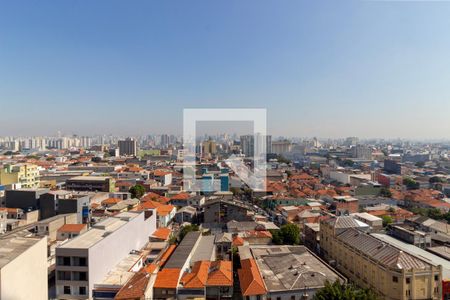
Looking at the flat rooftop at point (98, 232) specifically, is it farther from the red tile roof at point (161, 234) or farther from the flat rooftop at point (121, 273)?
the red tile roof at point (161, 234)

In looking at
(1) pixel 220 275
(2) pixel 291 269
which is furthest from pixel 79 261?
(2) pixel 291 269

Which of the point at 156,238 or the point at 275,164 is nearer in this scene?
the point at 156,238

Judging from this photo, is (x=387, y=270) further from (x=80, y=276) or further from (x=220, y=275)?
(x=80, y=276)

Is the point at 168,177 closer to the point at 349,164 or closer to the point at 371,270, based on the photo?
the point at 371,270

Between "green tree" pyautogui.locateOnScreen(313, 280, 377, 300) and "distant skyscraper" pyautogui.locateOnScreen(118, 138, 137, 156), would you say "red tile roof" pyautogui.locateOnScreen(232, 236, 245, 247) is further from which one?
"distant skyscraper" pyautogui.locateOnScreen(118, 138, 137, 156)

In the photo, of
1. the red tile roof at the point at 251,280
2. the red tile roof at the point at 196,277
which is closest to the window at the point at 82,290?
the red tile roof at the point at 196,277

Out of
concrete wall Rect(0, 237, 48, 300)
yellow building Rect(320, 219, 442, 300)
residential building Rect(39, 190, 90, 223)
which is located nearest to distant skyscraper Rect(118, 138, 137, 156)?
residential building Rect(39, 190, 90, 223)

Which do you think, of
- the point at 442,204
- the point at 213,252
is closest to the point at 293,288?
the point at 213,252
